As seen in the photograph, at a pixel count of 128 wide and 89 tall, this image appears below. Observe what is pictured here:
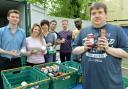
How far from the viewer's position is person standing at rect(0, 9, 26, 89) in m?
3.74

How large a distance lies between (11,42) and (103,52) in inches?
75.6

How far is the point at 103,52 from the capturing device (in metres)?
2.32

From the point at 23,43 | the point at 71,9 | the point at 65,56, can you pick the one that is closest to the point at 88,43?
the point at 23,43

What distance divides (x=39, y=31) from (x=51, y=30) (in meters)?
1.01

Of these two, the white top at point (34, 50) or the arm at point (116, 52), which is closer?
the arm at point (116, 52)

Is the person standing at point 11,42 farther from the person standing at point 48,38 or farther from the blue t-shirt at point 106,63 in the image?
the blue t-shirt at point 106,63

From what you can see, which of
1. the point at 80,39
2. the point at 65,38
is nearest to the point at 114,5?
the point at 65,38

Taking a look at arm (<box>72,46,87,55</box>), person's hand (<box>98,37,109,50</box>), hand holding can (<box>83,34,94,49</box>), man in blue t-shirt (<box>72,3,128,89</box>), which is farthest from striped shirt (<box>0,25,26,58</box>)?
person's hand (<box>98,37,109,50</box>)

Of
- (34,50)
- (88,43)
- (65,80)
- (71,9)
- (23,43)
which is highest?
(71,9)

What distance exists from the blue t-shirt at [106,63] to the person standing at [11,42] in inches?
67.2

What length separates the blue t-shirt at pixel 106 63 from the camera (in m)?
2.32

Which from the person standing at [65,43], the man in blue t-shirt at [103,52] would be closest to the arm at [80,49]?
the man in blue t-shirt at [103,52]

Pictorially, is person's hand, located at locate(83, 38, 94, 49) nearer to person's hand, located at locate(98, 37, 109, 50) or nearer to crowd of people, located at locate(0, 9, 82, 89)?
person's hand, located at locate(98, 37, 109, 50)

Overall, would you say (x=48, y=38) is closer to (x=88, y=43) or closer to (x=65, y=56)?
(x=65, y=56)
